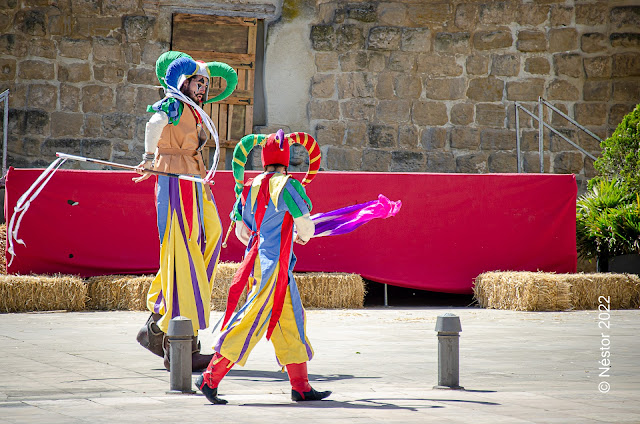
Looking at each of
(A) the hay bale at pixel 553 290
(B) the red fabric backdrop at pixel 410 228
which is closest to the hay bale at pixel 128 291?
(B) the red fabric backdrop at pixel 410 228

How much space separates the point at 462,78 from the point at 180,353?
10.7 meters

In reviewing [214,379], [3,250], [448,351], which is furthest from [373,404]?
[3,250]

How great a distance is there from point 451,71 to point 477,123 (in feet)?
3.07

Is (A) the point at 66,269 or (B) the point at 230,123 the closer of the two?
(A) the point at 66,269

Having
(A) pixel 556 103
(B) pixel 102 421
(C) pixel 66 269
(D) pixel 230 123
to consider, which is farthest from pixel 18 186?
(A) pixel 556 103

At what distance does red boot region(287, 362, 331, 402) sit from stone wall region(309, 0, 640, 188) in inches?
383

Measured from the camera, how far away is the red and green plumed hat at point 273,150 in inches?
202

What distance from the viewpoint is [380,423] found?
13.7ft

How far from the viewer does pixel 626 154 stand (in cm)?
1162

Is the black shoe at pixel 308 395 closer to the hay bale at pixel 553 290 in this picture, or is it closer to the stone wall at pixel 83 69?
the hay bale at pixel 553 290

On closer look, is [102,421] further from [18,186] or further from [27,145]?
[27,145]

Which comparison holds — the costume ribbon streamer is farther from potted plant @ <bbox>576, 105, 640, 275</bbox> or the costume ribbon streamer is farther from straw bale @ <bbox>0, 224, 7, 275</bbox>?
potted plant @ <bbox>576, 105, 640, 275</bbox>

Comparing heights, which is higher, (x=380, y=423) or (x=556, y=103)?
(x=556, y=103)

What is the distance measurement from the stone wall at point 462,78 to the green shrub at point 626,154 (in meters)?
2.95
